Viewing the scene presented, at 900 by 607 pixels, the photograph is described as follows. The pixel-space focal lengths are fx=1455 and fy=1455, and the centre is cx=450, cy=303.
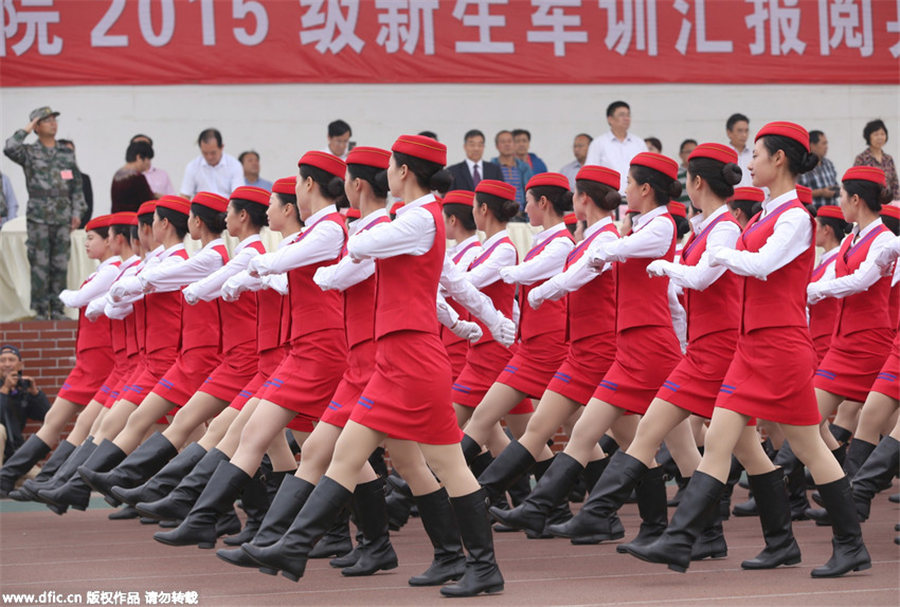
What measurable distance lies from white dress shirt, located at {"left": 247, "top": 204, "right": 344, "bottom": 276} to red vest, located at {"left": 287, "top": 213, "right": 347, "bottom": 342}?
0.09 metres

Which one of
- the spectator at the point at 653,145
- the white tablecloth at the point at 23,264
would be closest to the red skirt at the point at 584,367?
the white tablecloth at the point at 23,264

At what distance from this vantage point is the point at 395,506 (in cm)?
765

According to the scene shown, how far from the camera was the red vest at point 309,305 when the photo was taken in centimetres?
610

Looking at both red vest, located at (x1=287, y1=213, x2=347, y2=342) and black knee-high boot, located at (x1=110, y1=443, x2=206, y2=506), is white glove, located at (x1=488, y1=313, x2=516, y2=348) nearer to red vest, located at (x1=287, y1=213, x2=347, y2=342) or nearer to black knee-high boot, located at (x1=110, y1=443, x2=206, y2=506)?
red vest, located at (x1=287, y1=213, x2=347, y2=342)

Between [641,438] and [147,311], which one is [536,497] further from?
[147,311]

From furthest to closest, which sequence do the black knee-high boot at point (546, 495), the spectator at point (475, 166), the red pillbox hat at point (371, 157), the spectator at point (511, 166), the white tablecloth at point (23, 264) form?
1. the spectator at point (511, 166)
2. the spectator at point (475, 166)
3. the white tablecloth at point (23, 264)
4. the black knee-high boot at point (546, 495)
5. the red pillbox hat at point (371, 157)

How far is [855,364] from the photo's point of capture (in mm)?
7492

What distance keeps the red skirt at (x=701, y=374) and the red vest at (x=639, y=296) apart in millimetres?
328

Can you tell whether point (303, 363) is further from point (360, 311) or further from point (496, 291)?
point (496, 291)

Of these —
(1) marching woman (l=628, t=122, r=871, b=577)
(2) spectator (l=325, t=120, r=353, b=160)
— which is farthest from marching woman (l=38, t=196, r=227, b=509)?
(2) spectator (l=325, t=120, r=353, b=160)

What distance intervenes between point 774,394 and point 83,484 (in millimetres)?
4007

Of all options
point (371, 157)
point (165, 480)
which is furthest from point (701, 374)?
point (165, 480)

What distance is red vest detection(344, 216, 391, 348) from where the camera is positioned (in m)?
5.66

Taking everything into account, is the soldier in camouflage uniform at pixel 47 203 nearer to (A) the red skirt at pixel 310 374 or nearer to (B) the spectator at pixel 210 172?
(B) the spectator at pixel 210 172
